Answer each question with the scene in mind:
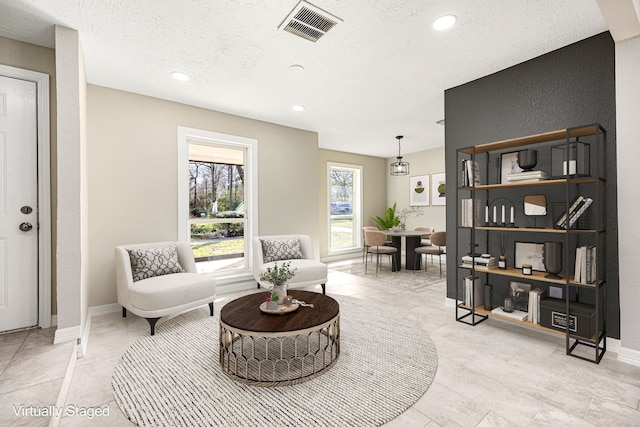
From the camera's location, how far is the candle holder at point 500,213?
2955 millimetres

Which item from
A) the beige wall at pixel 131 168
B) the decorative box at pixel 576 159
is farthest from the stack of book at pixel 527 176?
the beige wall at pixel 131 168

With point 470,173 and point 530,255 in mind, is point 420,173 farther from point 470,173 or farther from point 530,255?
point 530,255

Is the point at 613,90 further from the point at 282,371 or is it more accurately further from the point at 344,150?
the point at 344,150

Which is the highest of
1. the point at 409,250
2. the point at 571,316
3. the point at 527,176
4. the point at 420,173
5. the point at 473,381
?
the point at 420,173

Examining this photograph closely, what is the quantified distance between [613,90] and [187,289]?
4134 millimetres

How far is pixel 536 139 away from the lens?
8.70ft

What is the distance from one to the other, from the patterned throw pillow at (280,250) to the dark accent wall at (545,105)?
2.08 meters

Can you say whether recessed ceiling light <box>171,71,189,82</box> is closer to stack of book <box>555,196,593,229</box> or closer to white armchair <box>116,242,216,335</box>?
white armchair <box>116,242,216,335</box>

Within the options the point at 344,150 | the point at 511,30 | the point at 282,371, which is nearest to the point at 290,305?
the point at 282,371

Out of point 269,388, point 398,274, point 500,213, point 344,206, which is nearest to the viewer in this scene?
point 269,388

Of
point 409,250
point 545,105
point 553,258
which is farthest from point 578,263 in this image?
point 409,250

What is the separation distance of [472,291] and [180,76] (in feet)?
12.5

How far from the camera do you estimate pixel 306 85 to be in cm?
342

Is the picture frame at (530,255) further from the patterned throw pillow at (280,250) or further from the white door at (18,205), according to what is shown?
the white door at (18,205)
